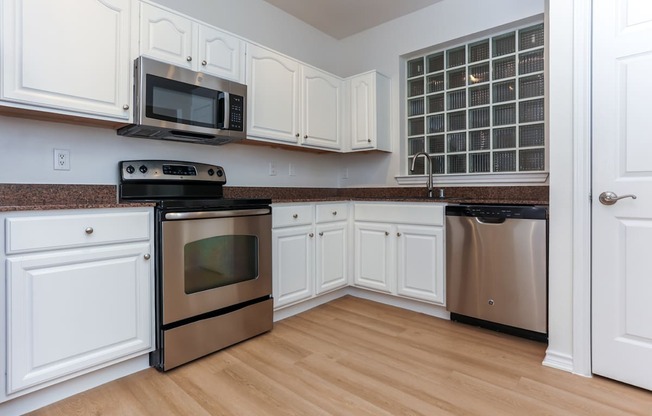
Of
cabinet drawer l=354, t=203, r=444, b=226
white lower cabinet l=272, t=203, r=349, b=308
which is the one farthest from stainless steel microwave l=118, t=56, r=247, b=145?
cabinet drawer l=354, t=203, r=444, b=226

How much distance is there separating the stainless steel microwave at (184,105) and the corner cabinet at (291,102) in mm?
201

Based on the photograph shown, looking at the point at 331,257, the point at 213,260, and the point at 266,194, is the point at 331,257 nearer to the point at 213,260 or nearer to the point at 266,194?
the point at 266,194

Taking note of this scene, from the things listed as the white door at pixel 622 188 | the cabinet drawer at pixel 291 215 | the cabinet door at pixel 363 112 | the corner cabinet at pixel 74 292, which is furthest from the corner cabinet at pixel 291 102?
the white door at pixel 622 188

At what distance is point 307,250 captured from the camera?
2.67m

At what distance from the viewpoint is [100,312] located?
5.40 feet

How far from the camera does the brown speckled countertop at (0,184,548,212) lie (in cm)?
177

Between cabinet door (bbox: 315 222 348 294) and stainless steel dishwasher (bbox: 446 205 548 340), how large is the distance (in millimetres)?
857

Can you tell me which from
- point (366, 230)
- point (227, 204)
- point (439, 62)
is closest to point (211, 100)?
point (227, 204)

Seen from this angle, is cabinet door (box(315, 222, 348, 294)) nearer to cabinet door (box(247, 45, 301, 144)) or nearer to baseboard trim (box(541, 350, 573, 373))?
cabinet door (box(247, 45, 301, 144))

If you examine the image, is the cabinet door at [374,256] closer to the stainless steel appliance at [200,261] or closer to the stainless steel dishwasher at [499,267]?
the stainless steel dishwasher at [499,267]

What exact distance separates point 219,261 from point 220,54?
1.33 meters

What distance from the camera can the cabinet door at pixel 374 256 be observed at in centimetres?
280

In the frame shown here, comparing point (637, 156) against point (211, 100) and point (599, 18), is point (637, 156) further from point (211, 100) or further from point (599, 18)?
point (211, 100)

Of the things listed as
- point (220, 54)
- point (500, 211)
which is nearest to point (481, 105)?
point (500, 211)
